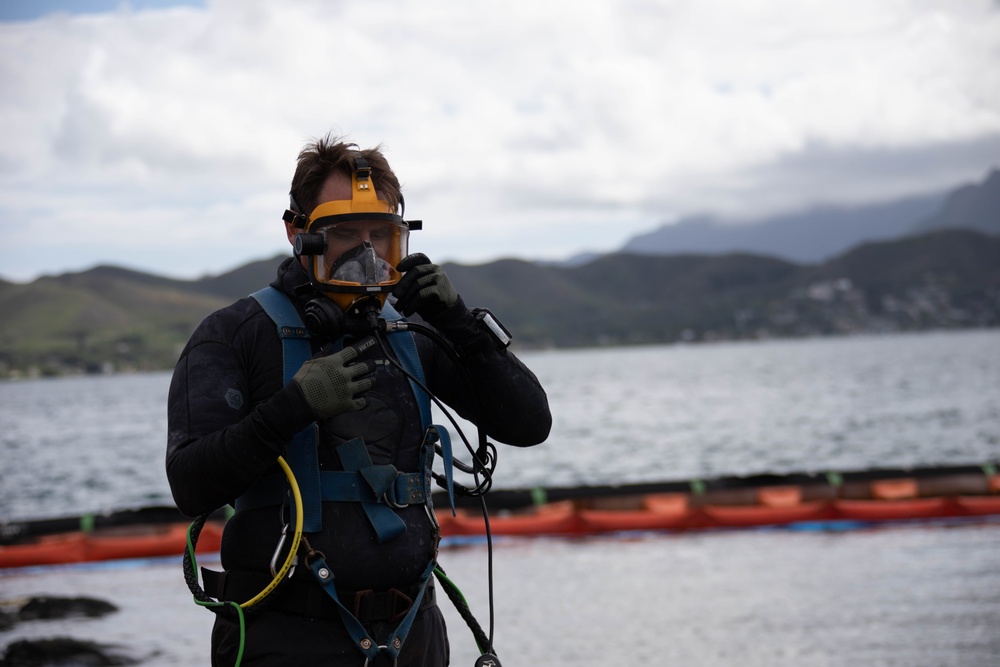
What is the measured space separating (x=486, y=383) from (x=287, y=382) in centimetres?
65

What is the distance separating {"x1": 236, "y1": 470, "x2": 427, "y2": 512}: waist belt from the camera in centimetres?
315

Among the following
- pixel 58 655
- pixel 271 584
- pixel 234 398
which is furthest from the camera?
pixel 58 655

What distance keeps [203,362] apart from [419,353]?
0.73m

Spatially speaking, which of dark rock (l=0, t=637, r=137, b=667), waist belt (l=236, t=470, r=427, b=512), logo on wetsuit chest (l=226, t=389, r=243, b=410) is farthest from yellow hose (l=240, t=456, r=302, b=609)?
dark rock (l=0, t=637, r=137, b=667)

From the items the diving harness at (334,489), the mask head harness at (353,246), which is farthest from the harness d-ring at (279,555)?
the mask head harness at (353,246)

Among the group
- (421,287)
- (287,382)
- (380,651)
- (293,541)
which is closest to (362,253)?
(421,287)

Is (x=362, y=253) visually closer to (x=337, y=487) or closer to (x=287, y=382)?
(x=287, y=382)

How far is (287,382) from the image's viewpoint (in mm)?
3148

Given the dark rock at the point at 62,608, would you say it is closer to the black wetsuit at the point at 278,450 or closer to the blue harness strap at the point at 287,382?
the black wetsuit at the point at 278,450

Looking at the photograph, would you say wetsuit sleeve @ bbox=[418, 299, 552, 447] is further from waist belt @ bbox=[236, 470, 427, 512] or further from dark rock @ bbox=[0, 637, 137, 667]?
dark rock @ bbox=[0, 637, 137, 667]

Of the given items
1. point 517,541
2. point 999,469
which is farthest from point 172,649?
point 999,469

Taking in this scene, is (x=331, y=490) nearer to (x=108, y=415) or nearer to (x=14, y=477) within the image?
(x=14, y=477)

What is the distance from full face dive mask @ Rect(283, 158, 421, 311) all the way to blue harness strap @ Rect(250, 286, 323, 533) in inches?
5.1

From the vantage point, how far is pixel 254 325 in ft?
10.6
